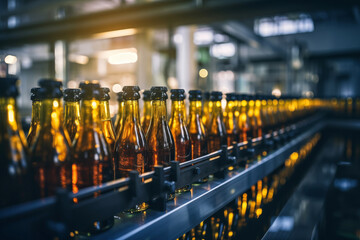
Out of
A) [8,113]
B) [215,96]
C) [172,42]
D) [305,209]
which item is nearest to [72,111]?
[8,113]

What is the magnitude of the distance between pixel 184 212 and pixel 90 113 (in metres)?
0.32

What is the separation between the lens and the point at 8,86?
1.35 feet

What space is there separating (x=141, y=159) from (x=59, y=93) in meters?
0.28

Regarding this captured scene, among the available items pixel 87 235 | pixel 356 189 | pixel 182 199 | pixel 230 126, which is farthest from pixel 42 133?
pixel 356 189

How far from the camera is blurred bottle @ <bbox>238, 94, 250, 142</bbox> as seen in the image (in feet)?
3.88

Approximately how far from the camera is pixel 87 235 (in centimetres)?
52

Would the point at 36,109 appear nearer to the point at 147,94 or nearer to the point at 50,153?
the point at 50,153

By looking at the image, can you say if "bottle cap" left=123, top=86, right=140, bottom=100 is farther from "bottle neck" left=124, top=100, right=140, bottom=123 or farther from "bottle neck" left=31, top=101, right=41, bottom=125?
"bottle neck" left=31, top=101, right=41, bottom=125

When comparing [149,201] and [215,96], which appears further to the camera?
[215,96]

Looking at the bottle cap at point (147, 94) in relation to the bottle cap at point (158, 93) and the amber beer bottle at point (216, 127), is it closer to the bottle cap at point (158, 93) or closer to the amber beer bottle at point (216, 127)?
the bottle cap at point (158, 93)

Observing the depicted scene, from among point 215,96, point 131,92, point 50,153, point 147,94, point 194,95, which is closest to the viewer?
point 50,153

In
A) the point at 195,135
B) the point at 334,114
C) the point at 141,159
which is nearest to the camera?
the point at 141,159

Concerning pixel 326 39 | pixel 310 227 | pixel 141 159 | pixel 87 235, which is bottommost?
pixel 310 227

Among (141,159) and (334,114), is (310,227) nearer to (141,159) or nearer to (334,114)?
(141,159)
